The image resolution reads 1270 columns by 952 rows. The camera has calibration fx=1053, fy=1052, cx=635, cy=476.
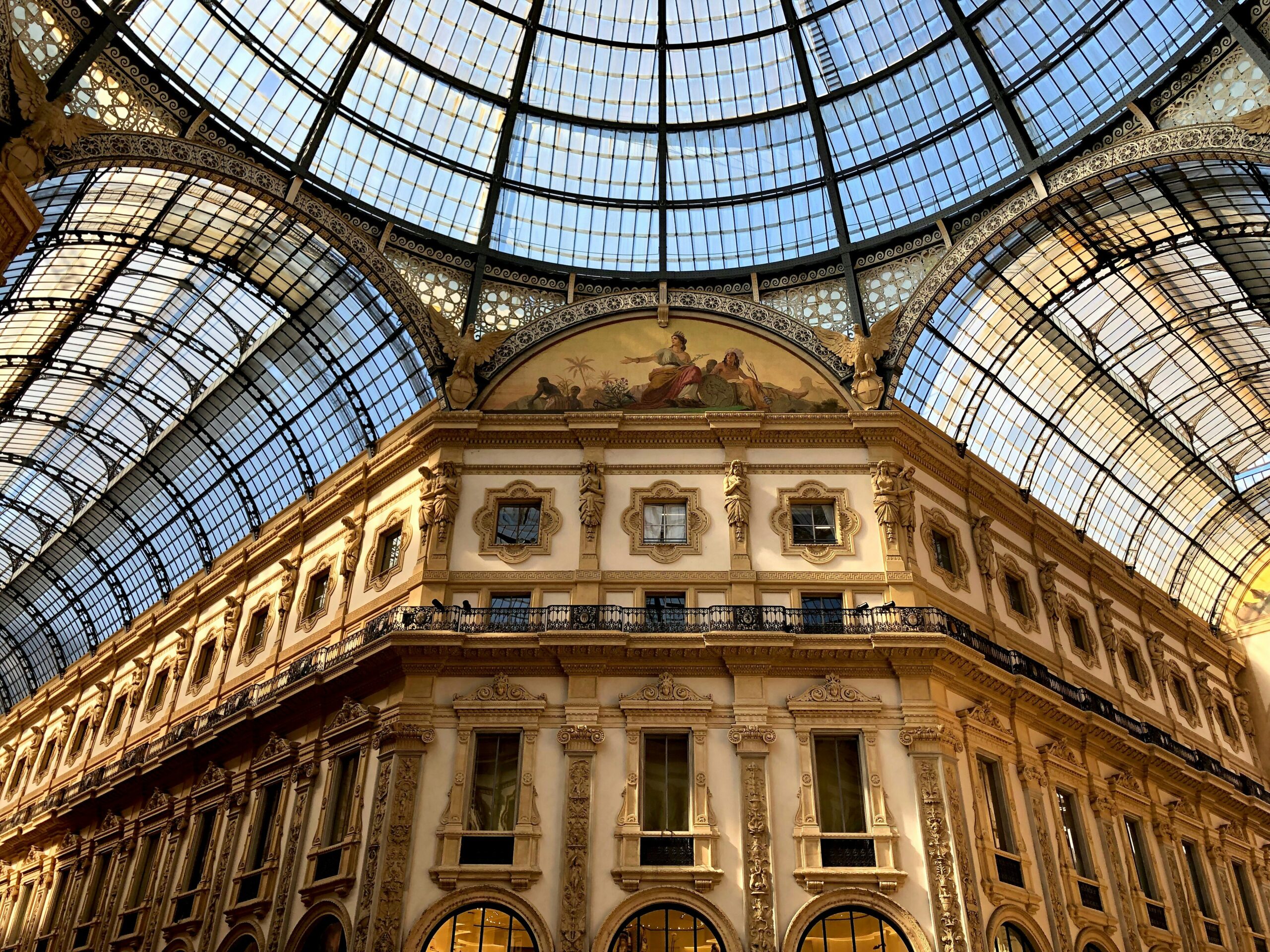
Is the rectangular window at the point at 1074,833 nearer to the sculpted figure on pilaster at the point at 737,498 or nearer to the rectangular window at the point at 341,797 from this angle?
the sculpted figure on pilaster at the point at 737,498

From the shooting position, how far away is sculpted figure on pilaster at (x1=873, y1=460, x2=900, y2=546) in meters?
31.3

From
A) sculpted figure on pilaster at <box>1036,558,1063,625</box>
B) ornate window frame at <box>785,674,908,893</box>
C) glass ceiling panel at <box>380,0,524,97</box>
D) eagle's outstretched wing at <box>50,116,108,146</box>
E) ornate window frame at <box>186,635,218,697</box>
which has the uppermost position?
glass ceiling panel at <box>380,0,524,97</box>

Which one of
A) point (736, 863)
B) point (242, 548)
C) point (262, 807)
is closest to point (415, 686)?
point (262, 807)

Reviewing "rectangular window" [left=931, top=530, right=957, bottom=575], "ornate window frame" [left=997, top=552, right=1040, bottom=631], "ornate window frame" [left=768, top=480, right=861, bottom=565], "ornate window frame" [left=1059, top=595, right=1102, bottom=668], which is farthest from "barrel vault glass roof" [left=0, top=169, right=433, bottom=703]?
"ornate window frame" [left=1059, top=595, right=1102, bottom=668]

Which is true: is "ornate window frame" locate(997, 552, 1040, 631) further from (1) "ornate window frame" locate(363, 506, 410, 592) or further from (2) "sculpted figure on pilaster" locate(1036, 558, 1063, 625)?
(1) "ornate window frame" locate(363, 506, 410, 592)

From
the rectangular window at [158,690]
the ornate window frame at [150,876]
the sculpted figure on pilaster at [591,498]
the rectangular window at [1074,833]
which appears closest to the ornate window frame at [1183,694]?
the rectangular window at [1074,833]

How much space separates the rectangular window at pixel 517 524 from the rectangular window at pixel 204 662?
15.3 meters

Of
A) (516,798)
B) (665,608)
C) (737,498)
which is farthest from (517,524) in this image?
(516,798)

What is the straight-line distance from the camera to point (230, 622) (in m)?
39.8

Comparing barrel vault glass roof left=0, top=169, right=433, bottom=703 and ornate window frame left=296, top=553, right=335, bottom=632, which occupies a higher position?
barrel vault glass roof left=0, top=169, right=433, bottom=703

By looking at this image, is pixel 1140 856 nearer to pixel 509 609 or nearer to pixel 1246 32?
pixel 509 609

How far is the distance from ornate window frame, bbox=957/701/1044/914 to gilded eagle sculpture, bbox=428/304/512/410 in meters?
18.1

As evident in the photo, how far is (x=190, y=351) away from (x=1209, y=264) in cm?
3725

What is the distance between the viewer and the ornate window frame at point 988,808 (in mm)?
27016
